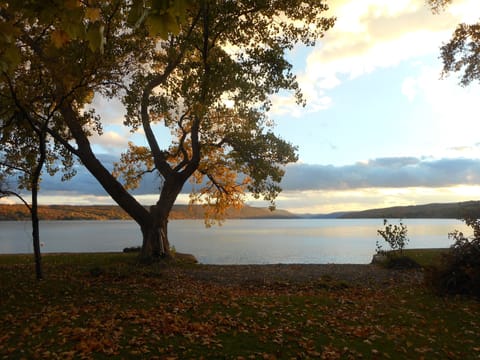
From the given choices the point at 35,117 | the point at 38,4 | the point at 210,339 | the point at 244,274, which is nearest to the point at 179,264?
the point at 244,274

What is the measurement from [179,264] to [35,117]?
10.8m

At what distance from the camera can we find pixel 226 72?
18.1m

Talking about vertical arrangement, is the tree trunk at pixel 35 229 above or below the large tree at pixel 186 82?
below

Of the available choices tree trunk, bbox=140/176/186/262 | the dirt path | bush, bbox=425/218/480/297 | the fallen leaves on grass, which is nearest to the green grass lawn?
the fallen leaves on grass

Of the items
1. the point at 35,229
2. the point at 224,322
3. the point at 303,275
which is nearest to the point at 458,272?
the point at 303,275

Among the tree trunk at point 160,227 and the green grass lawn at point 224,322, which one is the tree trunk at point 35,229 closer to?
the green grass lawn at point 224,322

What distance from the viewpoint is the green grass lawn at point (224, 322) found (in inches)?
333

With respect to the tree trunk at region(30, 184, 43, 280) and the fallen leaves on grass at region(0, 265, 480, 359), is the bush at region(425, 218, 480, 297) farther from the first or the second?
the tree trunk at region(30, 184, 43, 280)

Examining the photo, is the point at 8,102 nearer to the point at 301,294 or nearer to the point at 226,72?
the point at 226,72

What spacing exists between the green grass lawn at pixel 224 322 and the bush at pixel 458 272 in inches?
30.4

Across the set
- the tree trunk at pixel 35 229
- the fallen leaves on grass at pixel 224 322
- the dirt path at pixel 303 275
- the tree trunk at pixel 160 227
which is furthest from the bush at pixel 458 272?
the tree trunk at pixel 35 229

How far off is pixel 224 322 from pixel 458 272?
31.2ft

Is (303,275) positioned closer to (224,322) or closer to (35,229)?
(224,322)

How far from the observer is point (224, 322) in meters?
10.3
